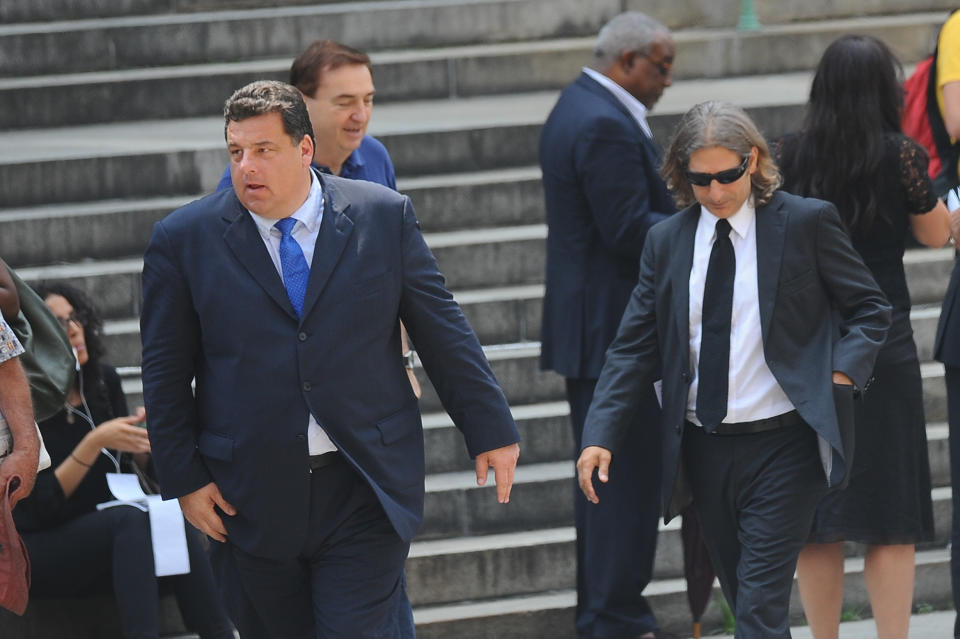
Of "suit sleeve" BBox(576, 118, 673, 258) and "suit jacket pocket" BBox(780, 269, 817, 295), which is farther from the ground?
"suit sleeve" BBox(576, 118, 673, 258)

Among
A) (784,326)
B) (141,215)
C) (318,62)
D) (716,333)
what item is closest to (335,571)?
(716,333)

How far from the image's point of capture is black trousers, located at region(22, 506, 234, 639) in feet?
17.7

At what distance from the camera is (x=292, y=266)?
3.84 m

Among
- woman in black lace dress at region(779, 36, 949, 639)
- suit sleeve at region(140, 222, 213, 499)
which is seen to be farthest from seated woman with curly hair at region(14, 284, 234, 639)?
woman in black lace dress at region(779, 36, 949, 639)

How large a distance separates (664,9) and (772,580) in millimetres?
6575

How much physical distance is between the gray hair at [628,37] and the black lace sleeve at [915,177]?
101 centimetres

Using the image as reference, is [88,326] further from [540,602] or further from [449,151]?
[449,151]

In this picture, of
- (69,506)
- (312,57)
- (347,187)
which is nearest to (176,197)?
(69,506)

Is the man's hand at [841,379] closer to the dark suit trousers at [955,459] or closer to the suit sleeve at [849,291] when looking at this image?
the suit sleeve at [849,291]

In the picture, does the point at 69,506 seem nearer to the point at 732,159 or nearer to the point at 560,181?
the point at 560,181

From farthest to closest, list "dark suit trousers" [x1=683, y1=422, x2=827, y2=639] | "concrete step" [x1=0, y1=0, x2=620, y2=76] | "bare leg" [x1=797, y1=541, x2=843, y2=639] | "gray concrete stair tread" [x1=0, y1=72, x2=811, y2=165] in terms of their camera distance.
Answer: "concrete step" [x1=0, y1=0, x2=620, y2=76] → "gray concrete stair tread" [x1=0, y1=72, x2=811, y2=165] → "bare leg" [x1=797, y1=541, x2=843, y2=639] → "dark suit trousers" [x1=683, y1=422, x2=827, y2=639]

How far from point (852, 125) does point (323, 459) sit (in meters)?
2.09

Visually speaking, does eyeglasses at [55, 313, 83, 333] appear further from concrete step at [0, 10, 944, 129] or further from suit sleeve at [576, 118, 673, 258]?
concrete step at [0, 10, 944, 129]

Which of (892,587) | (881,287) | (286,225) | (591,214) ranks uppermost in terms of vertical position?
(286,225)
